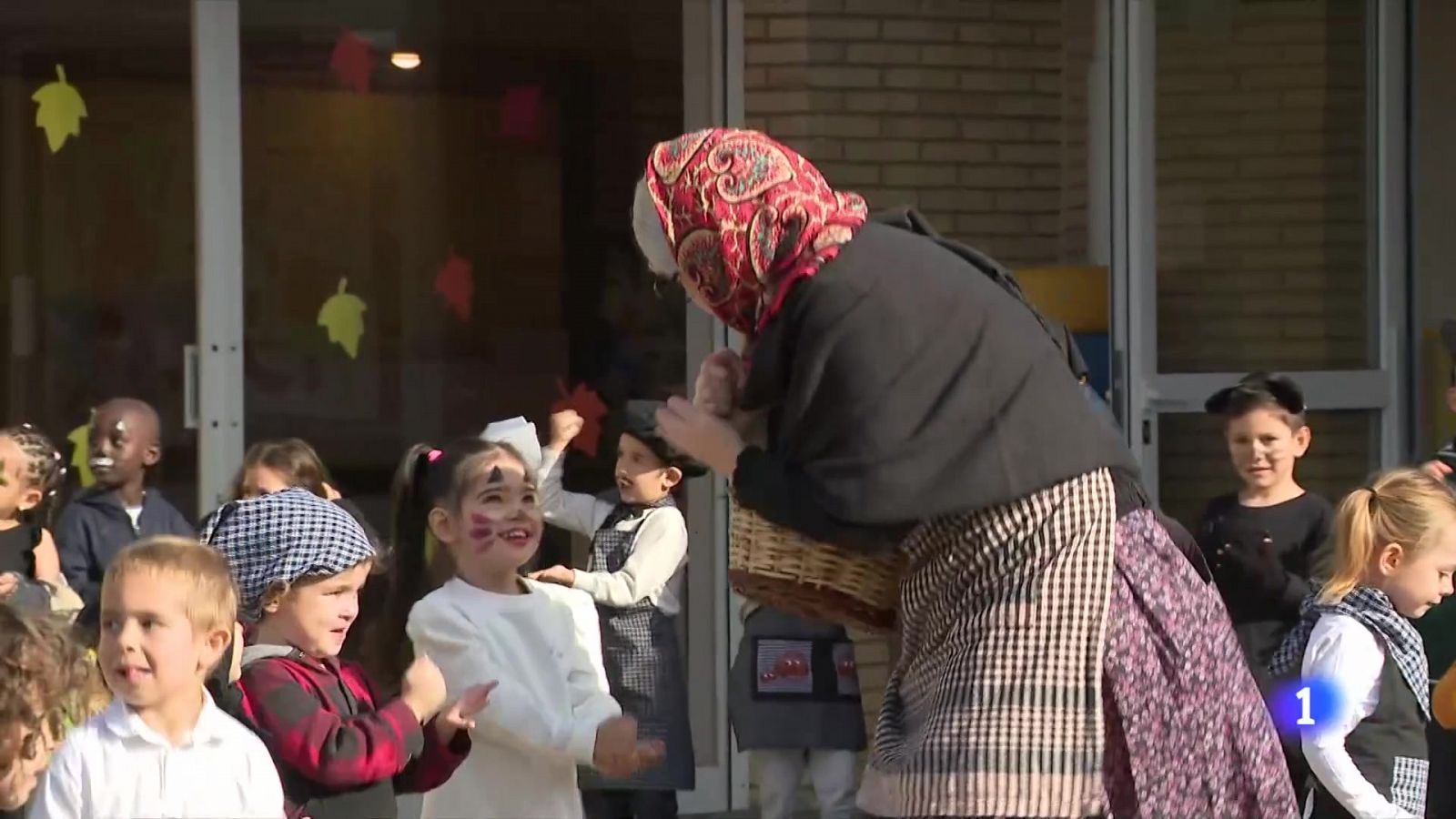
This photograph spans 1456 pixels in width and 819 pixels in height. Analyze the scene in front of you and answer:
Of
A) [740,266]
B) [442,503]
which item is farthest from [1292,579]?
[740,266]

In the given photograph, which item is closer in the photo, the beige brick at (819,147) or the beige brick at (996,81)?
the beige brick at (819,147)

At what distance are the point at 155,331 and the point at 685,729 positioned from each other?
7.65 ft

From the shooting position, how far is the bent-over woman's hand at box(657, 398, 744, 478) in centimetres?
293

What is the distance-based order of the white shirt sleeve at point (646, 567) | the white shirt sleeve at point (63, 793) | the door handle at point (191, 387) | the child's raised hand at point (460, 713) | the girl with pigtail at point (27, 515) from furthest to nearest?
1. the door handle at point (191, 387)
2. the white shirt sleeve at point (646, 567)
3. the girl with pigtail at point (27, 515)
4. the child's raised hand at point (460, 713)
5. the white shirt sleeve at point (63, 793)

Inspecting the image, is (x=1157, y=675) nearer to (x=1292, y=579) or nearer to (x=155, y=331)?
(x=1292, y=579)

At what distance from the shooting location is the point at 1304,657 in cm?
408

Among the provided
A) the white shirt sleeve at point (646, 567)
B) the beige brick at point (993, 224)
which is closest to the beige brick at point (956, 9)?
the beige brick at point (993, 224)

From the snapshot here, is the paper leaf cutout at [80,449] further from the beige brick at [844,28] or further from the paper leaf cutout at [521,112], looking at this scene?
the beige brick at [844,28]

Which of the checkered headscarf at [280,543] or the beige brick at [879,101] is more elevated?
the beige brick at [879,101]

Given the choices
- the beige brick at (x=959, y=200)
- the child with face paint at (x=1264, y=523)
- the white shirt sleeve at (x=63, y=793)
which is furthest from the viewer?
the beige brick at (x=959, y=200)

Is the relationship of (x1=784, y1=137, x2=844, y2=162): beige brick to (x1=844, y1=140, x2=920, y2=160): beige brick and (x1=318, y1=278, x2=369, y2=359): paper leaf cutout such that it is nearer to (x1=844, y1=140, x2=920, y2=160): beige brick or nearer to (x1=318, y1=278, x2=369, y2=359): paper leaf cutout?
(x1=844, y1=140, x2=920, y2=160): beige brick

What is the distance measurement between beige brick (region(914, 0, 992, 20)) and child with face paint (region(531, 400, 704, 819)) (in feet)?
6.36

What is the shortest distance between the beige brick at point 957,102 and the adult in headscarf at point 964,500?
4.00 metres

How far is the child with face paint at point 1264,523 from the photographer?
198 inches
